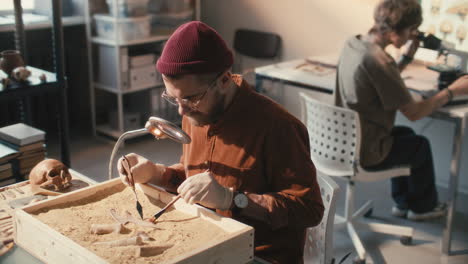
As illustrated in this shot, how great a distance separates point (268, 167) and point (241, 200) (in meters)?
0.14

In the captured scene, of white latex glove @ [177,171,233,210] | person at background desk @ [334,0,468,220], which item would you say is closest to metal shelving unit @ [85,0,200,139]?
person at background desk @ [334,0,468,220]

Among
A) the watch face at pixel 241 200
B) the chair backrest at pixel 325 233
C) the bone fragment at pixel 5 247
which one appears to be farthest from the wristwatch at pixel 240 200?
the bone fragment at pixel 5 247

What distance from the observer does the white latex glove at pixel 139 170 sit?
1.71 m

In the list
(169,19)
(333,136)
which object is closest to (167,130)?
(333,136)

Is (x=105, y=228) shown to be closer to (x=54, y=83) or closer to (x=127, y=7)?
(x=54, y=83)

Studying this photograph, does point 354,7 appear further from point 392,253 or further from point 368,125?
point 392,253

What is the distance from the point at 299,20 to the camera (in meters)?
4.52

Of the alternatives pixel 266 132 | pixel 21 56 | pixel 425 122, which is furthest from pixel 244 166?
pixel 425 122

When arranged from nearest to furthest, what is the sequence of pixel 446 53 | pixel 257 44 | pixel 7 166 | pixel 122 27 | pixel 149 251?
pixel 149 251 < pixel 7 166 < pixel 446 53 < pixel 122 27 < pixel 257 44

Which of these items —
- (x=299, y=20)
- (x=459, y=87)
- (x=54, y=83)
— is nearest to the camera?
(x=459, y=87)

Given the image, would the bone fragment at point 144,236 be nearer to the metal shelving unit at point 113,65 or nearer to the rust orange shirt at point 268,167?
the rust orange shirt at point 268,167

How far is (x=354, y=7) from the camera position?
4152mm

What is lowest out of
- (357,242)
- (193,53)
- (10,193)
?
(357,242)

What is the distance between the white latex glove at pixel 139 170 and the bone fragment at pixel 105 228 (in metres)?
0.22
